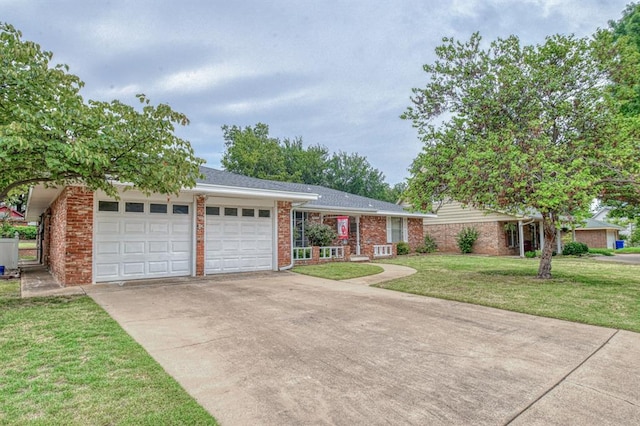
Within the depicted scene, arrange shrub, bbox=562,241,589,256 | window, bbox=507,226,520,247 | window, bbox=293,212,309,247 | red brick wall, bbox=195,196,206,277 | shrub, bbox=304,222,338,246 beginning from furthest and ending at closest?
window, bbox=507,226,520,247 → shrub, bbox=562,241,589,256 → window, bbox=293,212,309,247 → shrub, bbox=304,222,338,246 → red brick wall, bbox=195,196,206,277

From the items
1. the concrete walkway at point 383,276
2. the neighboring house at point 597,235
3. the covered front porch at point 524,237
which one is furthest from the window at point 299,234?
the neighboring house at point 597,235

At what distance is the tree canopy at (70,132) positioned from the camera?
19.1ft

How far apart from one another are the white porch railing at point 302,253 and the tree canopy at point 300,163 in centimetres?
2398

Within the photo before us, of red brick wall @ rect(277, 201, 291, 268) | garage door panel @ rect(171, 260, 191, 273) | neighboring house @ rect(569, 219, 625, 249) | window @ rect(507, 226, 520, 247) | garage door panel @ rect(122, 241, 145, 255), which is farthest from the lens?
neighboring house @ rect(569, 219, 625, 249)

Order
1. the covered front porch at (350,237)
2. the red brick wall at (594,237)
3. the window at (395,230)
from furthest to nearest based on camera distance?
the red brick wall at (594,237)
the window at (395,230)
the covered front porch at (350,237)

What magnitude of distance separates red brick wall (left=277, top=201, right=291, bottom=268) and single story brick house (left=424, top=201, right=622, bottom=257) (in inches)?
421

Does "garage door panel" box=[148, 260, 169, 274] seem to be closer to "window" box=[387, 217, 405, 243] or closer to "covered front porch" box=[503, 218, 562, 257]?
"window" box=[387, 217, 405, 243]

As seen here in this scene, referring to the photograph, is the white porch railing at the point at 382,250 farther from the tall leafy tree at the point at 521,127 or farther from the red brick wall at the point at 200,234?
the red brick wall at the point at 200,234

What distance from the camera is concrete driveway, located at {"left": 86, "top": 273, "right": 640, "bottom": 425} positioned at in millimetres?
2920

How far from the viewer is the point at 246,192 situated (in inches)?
458

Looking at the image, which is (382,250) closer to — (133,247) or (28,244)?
(133,247)

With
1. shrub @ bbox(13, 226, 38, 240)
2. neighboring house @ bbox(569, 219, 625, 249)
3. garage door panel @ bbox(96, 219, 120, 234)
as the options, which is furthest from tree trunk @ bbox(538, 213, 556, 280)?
shrub @ bbox(13, 226, 38, 240)

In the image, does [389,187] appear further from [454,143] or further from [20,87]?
[20,87]

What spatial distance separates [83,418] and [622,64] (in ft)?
43.3
